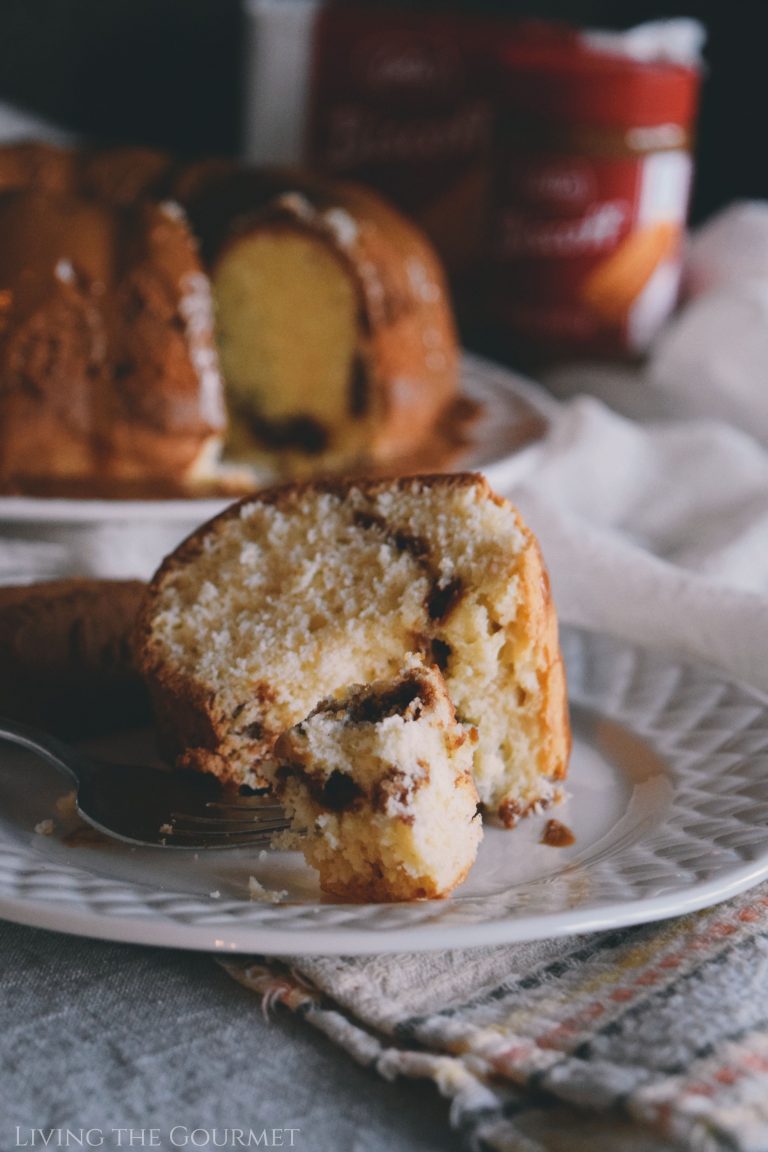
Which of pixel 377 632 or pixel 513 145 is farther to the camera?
pixel 513 145

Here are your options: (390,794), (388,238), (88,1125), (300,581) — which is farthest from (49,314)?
(88,1125)

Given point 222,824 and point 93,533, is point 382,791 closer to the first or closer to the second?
point 222,824

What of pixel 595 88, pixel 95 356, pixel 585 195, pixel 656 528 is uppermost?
pixel 595 88

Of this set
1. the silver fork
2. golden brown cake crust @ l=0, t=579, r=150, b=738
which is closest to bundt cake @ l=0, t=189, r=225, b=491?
golden brown cake crust @ l=0, t=579, r=150, b=738

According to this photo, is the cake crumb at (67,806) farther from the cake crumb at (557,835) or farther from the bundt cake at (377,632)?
the cake crumb at (557,835)

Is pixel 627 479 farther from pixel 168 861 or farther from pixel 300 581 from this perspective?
pixel 168 861

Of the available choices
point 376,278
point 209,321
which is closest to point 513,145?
point 376,278

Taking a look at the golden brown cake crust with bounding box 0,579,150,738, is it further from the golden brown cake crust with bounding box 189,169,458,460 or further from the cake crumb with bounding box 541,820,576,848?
the golden brown cake crust with bounding box 189,169,458,460
